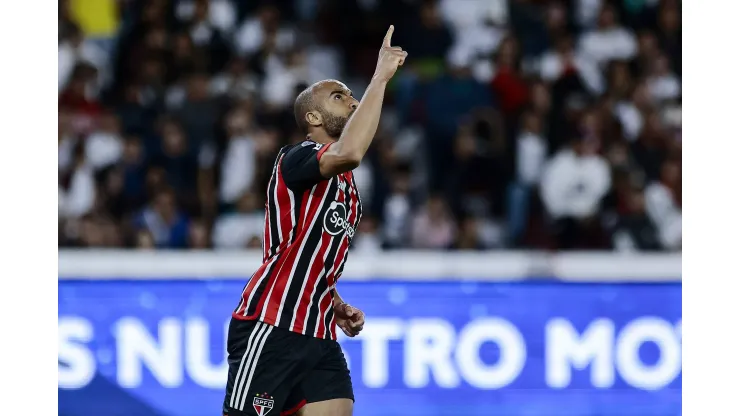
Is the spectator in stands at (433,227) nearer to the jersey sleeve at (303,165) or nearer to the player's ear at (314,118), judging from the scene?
the player's ear at (314,118)

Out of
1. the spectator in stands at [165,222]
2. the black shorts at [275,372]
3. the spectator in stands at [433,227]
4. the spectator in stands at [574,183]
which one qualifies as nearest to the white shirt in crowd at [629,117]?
→ the spectator in stands at [574,183]

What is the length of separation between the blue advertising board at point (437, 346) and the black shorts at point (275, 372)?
2711 millimetres

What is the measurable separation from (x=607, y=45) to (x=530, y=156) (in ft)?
5.73

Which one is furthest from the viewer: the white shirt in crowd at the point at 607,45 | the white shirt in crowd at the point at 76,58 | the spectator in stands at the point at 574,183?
the white shirt in crowd at the point at 607,45

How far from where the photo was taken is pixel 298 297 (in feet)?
13.6

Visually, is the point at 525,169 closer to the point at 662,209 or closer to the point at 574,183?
the point at 574,183

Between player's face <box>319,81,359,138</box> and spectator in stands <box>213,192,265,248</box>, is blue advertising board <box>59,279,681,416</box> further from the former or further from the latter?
player's face <box>319,81,359,138</box>

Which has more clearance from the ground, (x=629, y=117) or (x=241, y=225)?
(x=629, y=117)

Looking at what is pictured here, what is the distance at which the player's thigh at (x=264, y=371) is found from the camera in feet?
13.3

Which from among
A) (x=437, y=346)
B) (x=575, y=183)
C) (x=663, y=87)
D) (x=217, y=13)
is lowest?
(x=437, y=346)

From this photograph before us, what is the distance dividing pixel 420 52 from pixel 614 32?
1.85 m

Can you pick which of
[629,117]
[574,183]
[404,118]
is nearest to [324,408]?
[574,183]

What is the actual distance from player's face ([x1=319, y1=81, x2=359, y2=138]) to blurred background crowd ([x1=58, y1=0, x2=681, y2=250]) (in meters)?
3.73
